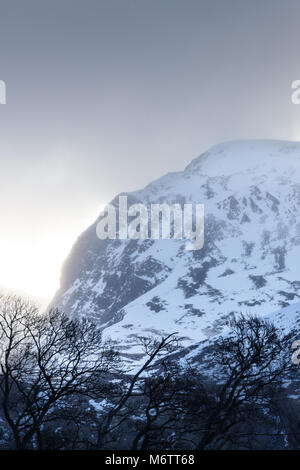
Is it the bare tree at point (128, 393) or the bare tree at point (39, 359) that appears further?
the bare tree at point (39, 359)

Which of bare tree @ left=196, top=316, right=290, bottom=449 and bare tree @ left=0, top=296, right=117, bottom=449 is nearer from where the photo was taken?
bare tree @ left=196, top=316, right=290, bottom=449

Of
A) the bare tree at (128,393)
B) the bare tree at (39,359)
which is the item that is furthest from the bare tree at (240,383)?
the bare tree at (39,359)

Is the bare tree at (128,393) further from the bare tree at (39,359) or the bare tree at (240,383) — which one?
the bare tree at (240,383)

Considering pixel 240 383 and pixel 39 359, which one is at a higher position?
pixel 39 359

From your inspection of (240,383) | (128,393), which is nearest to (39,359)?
(128,393)

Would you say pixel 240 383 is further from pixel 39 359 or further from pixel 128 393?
pixel 39 359

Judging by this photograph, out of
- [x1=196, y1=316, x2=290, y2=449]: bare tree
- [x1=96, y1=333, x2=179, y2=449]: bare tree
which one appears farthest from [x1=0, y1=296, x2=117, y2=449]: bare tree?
[x1=196, y1=316, x2=290, y2=449]: bare tree

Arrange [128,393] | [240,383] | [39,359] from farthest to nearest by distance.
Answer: [240,383], [39,359], [128,393]

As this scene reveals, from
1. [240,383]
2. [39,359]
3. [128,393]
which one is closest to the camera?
[128,393]

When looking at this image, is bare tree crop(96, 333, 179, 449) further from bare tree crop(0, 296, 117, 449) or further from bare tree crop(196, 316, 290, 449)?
bare tree crop(196, 316, 290, 449)

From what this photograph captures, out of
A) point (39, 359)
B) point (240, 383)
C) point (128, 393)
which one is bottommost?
point (240, 383)
